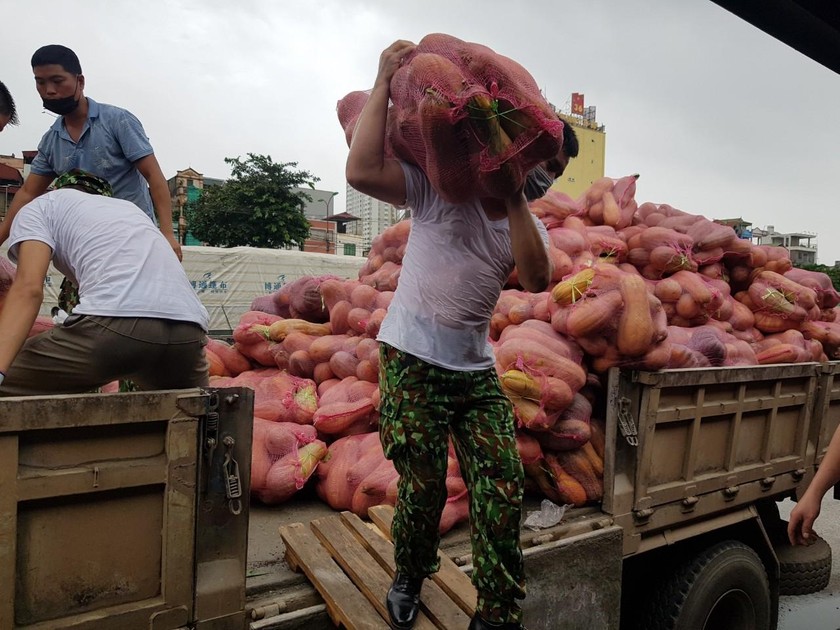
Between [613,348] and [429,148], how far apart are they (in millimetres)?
1563

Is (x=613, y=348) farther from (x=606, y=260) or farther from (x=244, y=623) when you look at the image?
(x=244, y=623)

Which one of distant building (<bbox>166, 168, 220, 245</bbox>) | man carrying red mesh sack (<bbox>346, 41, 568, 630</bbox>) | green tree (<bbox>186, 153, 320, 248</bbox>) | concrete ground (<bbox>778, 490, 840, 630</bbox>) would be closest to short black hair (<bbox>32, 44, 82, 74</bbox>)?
man carrying red mesh sack (<bbox>346, 41, 568, 630</bbox>)

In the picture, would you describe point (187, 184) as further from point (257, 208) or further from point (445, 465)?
point (445, 465)

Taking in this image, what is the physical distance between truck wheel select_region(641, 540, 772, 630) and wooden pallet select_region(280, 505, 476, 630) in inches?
50.5

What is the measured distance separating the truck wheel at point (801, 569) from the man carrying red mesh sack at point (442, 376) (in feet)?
9.35

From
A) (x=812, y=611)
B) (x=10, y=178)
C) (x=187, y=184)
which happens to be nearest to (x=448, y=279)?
(x=812, y=611)

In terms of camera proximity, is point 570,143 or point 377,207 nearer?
point 570,143

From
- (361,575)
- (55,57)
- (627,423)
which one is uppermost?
(55,57)

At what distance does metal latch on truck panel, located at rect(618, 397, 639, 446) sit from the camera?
251 cm

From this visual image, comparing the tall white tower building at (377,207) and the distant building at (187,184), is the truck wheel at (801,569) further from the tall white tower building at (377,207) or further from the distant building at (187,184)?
the distant building at (187,184)

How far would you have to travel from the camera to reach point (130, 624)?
131 centimetres

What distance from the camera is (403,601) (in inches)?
68.5

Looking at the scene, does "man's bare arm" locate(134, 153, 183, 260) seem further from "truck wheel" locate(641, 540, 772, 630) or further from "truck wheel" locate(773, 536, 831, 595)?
"truck wheel" locate(773, 536, 831, 595)

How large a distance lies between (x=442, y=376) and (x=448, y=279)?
0.28m
